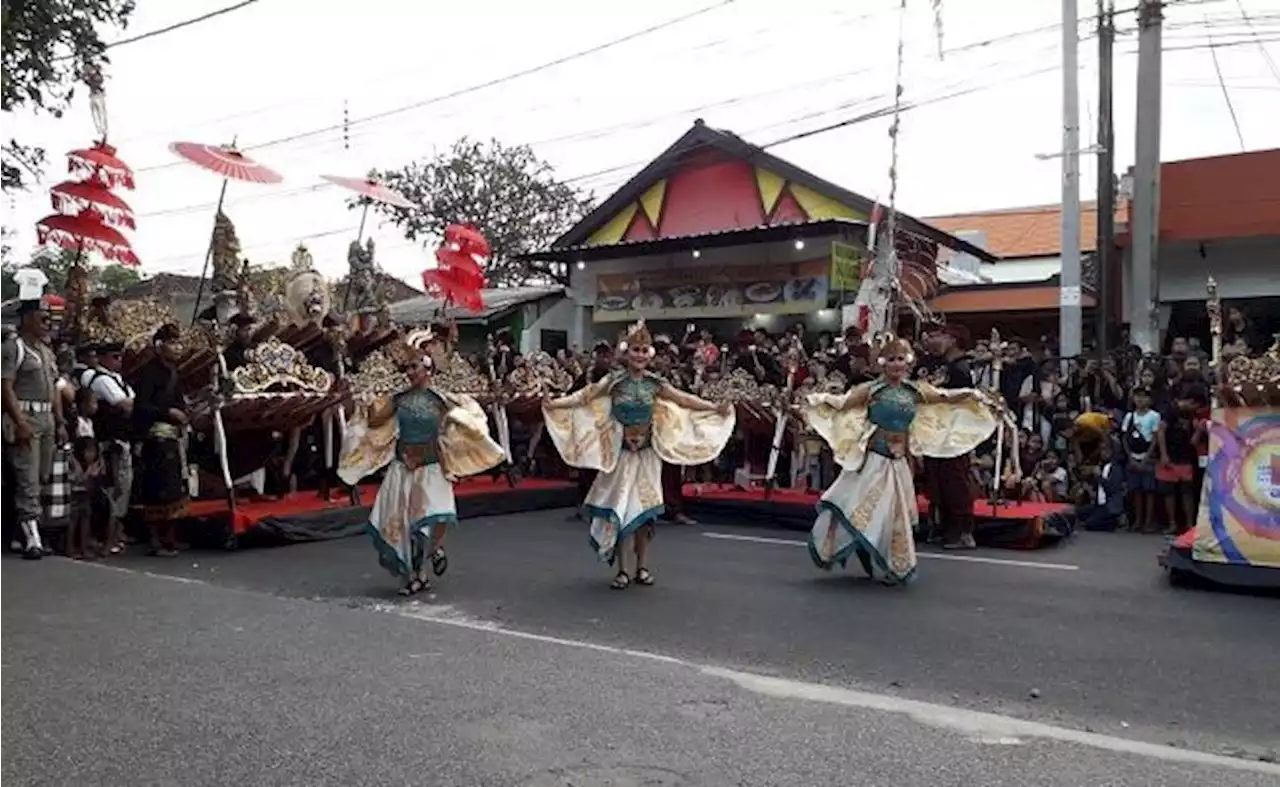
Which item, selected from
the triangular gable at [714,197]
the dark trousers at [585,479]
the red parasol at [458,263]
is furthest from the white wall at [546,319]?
the dark trousers at [585,479]

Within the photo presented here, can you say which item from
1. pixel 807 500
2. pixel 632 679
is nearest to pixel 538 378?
pixel 807 500

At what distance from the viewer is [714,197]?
80.0 feet

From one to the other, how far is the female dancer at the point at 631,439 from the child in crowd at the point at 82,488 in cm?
404

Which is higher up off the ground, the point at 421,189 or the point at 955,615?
the point at 421,189

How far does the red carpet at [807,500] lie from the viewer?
11039 millimetres

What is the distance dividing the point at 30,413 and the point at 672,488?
623 cm

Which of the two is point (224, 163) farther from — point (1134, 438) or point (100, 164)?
point (1134, 438)

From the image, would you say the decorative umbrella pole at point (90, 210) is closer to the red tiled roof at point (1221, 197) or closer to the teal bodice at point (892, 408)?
the teal bodice at point (892, 408)

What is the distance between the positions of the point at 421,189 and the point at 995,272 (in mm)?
17746

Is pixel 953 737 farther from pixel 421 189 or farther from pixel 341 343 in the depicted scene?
pixel 421 189

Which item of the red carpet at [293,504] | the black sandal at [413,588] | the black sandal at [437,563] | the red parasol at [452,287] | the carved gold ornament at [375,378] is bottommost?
the black sandal at [413,588]

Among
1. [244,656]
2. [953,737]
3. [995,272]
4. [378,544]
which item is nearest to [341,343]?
[378,544]

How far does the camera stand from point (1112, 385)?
44.5 feet

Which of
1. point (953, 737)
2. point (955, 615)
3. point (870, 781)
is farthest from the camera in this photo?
point (955, 615)
